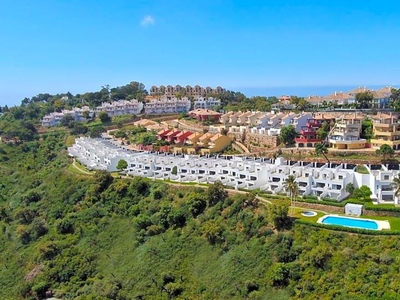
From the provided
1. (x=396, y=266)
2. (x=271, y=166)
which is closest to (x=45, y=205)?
(x=271, y=166)

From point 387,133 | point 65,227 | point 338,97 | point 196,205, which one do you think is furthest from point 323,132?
point 338,97

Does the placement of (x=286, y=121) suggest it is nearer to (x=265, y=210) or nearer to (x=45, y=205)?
(x=265, y=210)

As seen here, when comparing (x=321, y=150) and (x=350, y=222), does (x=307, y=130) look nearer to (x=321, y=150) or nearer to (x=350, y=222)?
(x=321, y=150)

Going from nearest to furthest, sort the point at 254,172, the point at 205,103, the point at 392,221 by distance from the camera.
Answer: the point at 392,221 → the point at 254,172 → the point at 205,103

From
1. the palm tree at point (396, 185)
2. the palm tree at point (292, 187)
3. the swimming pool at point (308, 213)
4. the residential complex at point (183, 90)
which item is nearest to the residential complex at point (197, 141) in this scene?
the palm tree at point (292, 187)

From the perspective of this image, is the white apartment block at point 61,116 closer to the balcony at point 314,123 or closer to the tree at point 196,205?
the balcony at point 314,123

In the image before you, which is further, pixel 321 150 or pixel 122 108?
pixel 122 108
